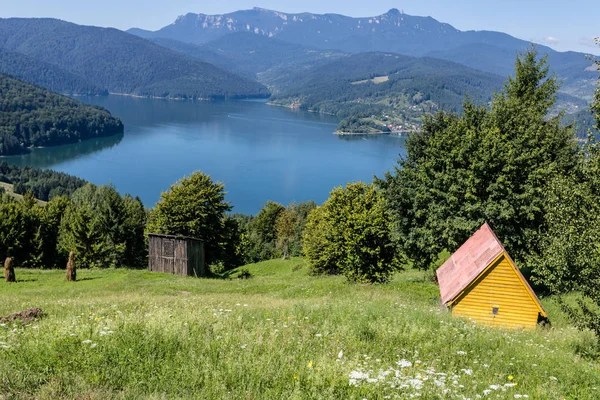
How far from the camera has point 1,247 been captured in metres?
54.6

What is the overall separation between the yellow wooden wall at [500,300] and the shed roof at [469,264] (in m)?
0.31

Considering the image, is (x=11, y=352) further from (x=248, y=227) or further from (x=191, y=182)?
(x=248, y=227)

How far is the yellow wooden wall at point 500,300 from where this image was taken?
810 inches

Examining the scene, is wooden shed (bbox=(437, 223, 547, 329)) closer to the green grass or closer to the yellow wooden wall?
the yellow wooden wall

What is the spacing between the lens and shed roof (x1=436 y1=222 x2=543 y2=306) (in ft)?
67.9

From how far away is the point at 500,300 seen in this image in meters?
20.9

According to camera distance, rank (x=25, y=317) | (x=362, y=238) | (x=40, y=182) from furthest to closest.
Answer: (x=40, y=182)
(x=362, y=238)
(x=25, y=317)

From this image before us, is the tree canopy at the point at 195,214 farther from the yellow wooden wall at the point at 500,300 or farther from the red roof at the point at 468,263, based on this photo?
the yellow wooden wall at the point at 500,300

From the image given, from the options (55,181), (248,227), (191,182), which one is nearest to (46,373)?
(191,182)

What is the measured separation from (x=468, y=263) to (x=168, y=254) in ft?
96.0

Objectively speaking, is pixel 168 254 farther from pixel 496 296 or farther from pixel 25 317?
pixel 496 296

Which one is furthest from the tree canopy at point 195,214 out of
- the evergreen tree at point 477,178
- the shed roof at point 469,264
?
the shed roof at point 469,264

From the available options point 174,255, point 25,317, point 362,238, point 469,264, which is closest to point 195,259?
point 174,255

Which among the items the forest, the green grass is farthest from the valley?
the forest
